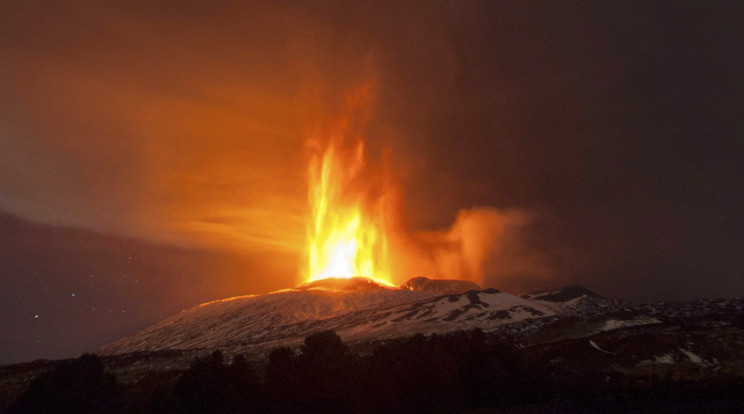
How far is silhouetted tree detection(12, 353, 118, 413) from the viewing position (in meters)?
59.3

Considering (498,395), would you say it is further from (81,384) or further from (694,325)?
(694,325)

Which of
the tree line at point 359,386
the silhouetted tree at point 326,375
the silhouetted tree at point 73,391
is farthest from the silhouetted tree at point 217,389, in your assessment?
the silhouetted tree at point 73,391

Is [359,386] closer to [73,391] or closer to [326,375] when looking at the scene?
[326,375]

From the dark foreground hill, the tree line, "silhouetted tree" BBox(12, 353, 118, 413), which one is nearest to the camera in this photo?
the dark foreground hill

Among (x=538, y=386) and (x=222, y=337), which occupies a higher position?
(x=222, y=337)

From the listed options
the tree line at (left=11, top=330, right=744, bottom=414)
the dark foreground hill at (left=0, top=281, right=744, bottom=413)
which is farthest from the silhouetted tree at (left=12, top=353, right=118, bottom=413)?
the dark foreground hill at (left=0, top=281, right=744, bottom=413)

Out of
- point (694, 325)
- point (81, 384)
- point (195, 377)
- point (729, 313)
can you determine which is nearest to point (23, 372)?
point (81, 384)

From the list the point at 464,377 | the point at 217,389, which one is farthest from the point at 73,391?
the point at 464,377

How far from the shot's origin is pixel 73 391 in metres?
61.1

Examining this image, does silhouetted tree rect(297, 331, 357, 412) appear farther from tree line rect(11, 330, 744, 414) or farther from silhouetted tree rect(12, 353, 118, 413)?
silhouetted tree rect(12, 353, 118, 413)

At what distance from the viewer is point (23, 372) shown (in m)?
105

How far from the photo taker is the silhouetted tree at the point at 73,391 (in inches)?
2334

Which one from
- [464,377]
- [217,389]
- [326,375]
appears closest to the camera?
[464,377]

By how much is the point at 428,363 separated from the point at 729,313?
361ft
